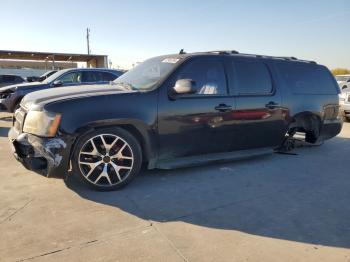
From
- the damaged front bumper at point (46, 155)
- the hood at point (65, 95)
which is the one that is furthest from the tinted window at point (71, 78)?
the damaged front bumper at point (46, 155)

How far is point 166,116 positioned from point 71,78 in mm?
6942

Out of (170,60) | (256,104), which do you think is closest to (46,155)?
(170,60)

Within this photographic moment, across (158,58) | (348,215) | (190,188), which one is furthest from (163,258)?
(158,58)

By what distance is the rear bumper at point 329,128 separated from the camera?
6.66m

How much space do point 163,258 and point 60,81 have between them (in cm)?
863

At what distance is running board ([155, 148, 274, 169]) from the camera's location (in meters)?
4.75

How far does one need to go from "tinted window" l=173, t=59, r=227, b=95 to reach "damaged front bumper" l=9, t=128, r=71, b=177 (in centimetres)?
181

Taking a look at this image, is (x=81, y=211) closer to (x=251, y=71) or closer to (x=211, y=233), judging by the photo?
(x=211, y=233)

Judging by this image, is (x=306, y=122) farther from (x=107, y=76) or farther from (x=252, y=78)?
(x=107, y=76)

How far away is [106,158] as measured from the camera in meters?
4.30

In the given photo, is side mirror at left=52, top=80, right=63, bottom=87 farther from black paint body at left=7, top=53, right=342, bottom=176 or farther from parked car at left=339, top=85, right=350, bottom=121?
parked car at left=339, top=85, right=350, bottom=121

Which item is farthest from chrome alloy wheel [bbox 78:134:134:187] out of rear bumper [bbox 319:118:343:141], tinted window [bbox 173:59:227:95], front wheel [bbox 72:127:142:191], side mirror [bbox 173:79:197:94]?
rear bumper [bbox 319:118:343:141]

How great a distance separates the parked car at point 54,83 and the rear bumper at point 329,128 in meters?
5.93

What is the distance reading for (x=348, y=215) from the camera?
12.3ft
